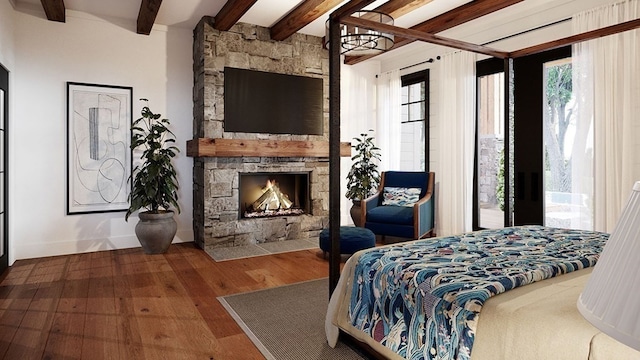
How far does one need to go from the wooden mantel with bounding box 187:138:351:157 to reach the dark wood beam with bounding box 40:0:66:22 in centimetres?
185

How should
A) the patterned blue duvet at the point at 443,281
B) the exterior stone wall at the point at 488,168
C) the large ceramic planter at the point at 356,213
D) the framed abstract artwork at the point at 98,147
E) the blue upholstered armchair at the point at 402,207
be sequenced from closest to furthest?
the patterned blue duvet at the point at 443,281 < the framed abstract artwork at the point at 98,147 < the blue upholstered armchair at the point at 402,207 < the exterior stone wall at the point at 488,168 < the large ceramic planter at the point at 356,213

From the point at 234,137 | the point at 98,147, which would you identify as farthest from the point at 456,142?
the point at 98,147

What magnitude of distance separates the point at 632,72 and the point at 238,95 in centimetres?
400

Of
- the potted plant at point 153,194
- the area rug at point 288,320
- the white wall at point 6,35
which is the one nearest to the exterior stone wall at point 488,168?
the area rug at point 288,320

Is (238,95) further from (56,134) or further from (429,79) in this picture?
(429,79)

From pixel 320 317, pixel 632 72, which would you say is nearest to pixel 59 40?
pixel 320 317

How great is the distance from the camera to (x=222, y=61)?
198 inches

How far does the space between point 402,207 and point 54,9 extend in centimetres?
438

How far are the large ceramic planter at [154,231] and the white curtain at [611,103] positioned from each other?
430 cm

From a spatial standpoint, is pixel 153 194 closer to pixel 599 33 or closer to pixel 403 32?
pixel 403 32

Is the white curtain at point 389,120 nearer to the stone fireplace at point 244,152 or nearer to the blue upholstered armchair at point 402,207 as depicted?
the blue upholstered armchair at point 402,207

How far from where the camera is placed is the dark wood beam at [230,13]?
4203 mm

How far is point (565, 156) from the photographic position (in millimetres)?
4133

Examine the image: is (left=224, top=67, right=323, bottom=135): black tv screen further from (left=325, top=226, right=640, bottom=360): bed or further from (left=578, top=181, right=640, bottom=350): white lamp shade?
(left=578, top=181, right=640, bottom=350): white lamp shade
